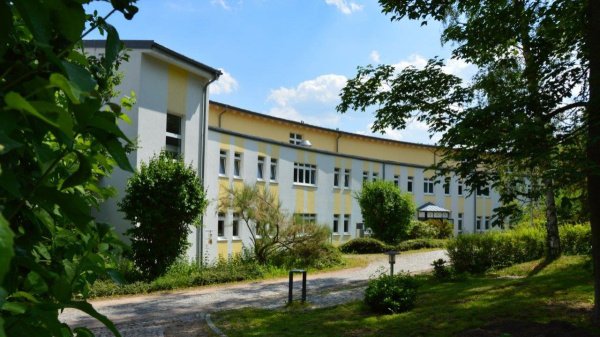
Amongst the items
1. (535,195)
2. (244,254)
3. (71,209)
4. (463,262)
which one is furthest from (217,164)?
(71,209)

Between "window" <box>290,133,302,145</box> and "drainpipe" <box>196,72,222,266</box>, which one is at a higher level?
"window" <box>290,133,302,145</box>

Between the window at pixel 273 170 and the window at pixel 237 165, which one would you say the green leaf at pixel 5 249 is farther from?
the window at pixel 273 170

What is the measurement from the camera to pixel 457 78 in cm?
1113

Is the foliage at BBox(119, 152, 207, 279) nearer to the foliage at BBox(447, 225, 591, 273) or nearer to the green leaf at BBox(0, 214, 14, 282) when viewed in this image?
the foliage at BBox(447, 225, 591, 273)

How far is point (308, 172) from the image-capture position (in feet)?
116

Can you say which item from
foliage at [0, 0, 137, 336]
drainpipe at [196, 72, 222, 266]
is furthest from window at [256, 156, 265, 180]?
foliage at [0, 0, 137, 336]

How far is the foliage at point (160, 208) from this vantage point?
1973 cm

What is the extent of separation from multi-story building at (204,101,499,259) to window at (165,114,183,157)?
90.9 inches

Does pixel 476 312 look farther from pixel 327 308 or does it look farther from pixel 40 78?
pixel 40 78

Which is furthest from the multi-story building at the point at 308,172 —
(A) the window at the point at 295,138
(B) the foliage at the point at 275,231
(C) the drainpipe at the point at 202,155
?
(B) the foliage at the point at 275,231

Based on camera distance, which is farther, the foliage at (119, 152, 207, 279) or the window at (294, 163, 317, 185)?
the window at (294, 163, 317, 185)

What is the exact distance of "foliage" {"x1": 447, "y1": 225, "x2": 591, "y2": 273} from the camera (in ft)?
64.4

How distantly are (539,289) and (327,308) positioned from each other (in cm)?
497

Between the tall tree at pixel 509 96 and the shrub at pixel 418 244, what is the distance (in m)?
22.4
